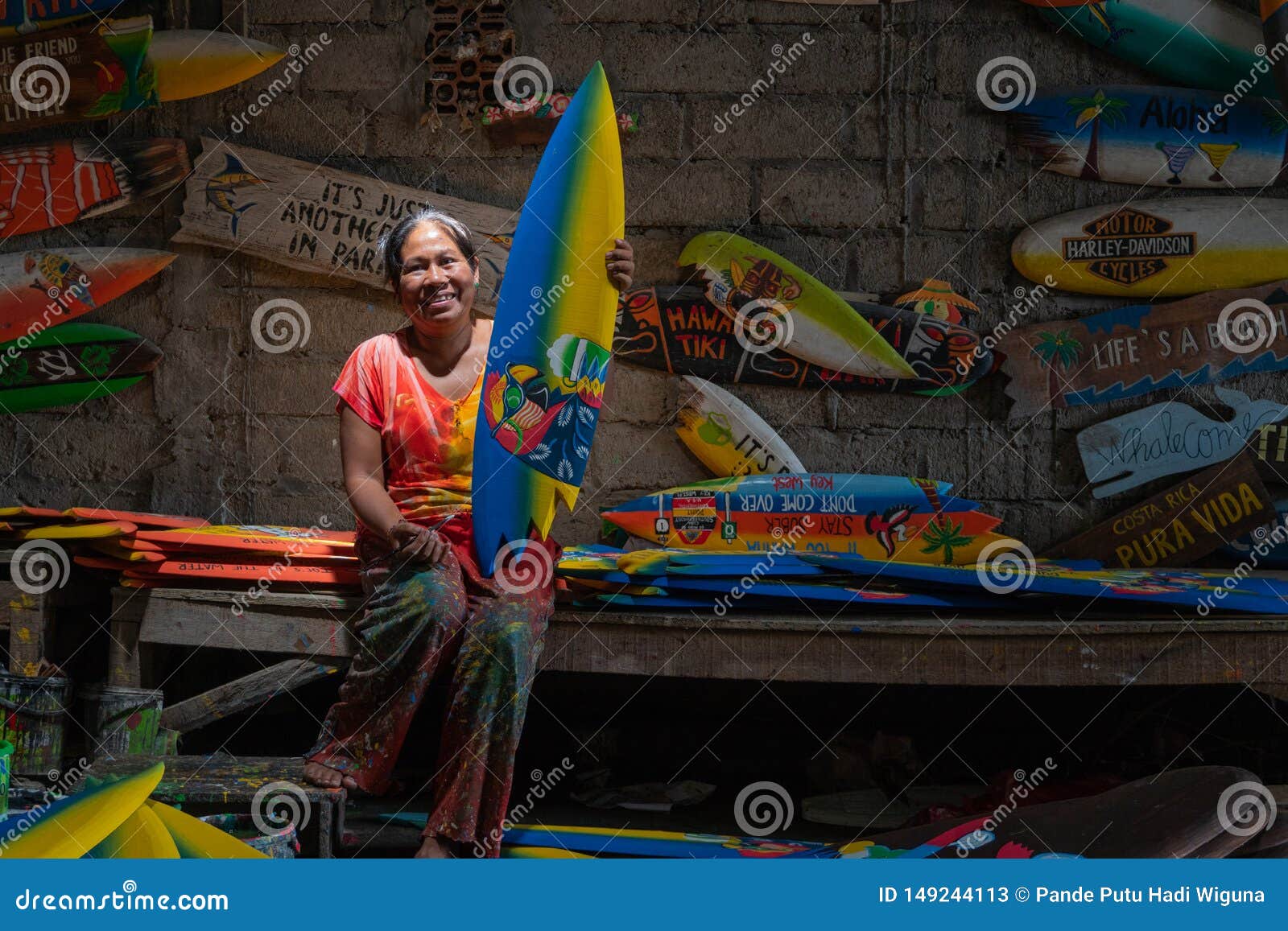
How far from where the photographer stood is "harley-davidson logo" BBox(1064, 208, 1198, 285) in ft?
11.9

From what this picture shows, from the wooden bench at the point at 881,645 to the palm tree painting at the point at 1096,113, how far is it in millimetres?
1461

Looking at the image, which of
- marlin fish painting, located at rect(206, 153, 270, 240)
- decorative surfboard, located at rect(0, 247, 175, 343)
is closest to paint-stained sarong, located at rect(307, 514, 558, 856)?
marlin fish painting, located at rect(206, 153, 270, 240)

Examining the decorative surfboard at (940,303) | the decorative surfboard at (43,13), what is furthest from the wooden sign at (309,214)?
the decorative surfboard at (940,303)

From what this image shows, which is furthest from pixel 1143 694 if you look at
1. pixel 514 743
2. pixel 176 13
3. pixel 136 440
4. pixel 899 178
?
pixel 176 13

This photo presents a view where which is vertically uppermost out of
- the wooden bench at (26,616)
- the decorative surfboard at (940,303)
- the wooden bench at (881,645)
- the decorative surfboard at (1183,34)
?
the decorative surfboard at (1183,34)

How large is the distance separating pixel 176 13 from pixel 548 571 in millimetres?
2233

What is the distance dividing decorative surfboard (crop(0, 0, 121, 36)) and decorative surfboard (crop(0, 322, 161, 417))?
36.5 inches

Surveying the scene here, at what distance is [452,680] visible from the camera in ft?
9.26

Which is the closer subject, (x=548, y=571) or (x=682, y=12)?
(x=548, y=571)

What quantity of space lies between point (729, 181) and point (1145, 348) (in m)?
1.31

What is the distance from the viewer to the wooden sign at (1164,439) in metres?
3.62

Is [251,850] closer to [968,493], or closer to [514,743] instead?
[514,743]

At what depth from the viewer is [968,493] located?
375 cm

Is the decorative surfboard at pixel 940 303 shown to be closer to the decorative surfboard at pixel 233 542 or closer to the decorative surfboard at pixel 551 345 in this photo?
the decorative surfboard at pixel 551 345
